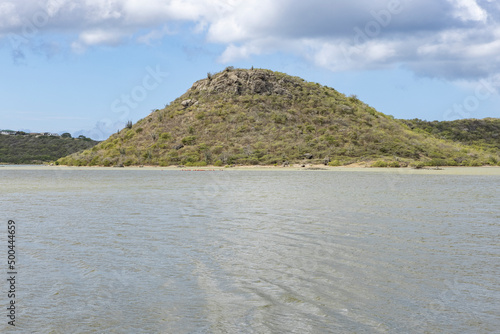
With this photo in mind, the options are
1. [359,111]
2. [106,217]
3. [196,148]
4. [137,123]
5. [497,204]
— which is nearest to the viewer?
[106,217]

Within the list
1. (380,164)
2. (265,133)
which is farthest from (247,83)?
(380,164)

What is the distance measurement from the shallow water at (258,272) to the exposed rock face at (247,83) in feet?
275

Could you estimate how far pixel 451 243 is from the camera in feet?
40.3

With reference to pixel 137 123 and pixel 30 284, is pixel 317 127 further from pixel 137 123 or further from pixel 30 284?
pixel 30 284

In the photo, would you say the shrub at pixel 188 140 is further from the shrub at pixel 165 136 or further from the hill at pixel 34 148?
the hill at pixel 34 148

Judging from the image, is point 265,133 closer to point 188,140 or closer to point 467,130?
point 188,140

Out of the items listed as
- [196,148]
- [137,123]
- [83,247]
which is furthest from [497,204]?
[137,123]

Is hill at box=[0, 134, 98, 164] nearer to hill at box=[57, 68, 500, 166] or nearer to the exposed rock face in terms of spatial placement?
hill at box=[57, 68, 500, 166]

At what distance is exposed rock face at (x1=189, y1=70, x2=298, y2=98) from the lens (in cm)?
10088

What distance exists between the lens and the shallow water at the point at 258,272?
700cm

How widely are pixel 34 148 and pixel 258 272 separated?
152m

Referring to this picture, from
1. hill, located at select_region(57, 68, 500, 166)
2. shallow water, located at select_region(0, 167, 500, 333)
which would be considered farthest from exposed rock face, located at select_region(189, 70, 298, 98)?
shallow water, located at select_region(0, 167, 500, 333)

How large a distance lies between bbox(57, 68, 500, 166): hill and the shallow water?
53.6 m

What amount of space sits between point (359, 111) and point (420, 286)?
9218cm
